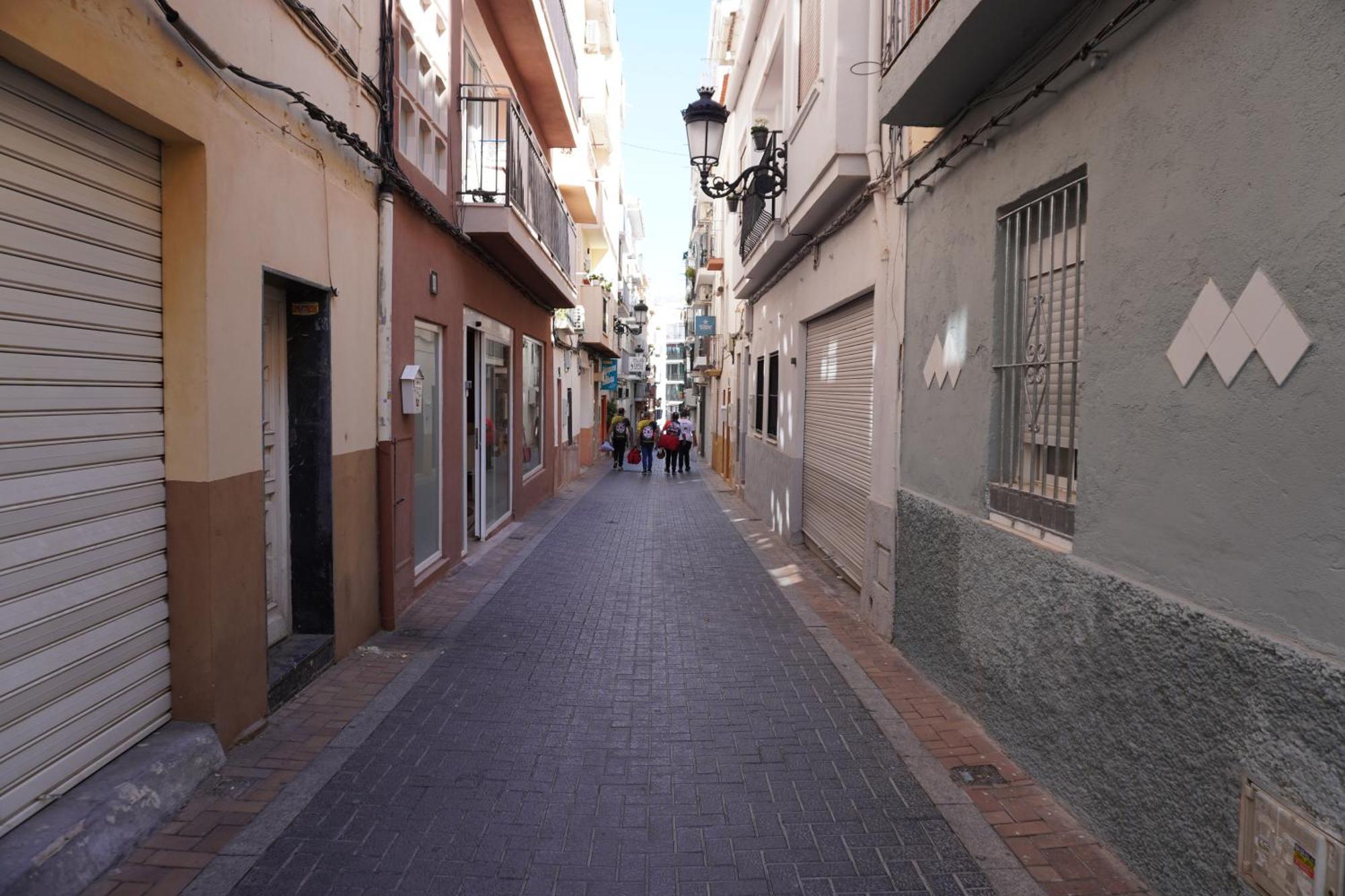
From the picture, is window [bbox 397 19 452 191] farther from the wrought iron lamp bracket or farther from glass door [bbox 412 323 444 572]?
the wrought iron lamp bracket

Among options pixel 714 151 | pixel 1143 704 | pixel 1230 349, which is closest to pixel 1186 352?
pixel 1230 349

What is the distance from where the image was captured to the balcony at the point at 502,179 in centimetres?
930

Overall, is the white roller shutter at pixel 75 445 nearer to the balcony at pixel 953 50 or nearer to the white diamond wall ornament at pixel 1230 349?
the balcony at pixel 953 50

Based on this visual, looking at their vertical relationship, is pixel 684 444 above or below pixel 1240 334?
below

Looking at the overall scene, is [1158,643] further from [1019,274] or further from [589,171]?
[589,171]

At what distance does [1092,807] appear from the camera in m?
3.67

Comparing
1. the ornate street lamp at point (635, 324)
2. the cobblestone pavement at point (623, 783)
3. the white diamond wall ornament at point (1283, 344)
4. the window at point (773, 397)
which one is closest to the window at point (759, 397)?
the window at point (773, 397)

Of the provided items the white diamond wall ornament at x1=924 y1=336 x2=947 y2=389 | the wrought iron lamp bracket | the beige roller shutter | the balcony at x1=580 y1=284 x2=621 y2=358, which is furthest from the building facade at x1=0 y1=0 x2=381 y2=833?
the balcony at x1=580 y1=284 x2=621 y2=358

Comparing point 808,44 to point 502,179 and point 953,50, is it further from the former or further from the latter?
point 953,50

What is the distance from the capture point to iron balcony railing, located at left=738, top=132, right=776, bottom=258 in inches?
426

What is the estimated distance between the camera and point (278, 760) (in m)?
4.36

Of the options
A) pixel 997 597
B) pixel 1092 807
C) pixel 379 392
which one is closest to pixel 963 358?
pixel 997 597

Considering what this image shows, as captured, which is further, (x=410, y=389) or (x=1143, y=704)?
(x=410, y=389)

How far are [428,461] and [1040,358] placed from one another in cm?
586
